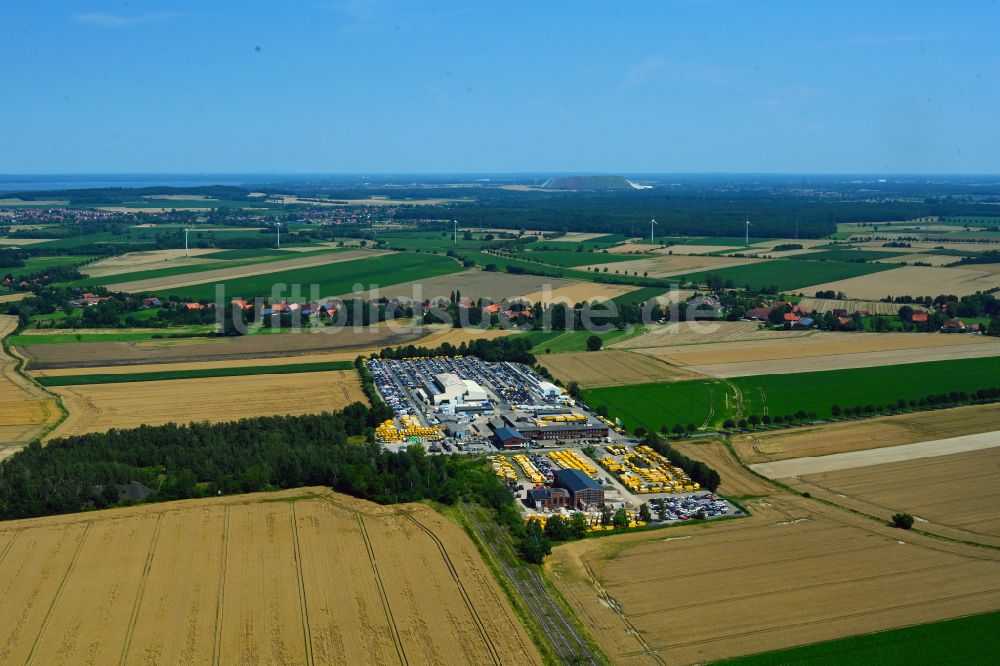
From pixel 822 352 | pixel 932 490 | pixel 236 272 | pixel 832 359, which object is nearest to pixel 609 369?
pixel 832 359

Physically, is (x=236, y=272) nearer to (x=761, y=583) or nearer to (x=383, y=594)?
(x=383, y=594)

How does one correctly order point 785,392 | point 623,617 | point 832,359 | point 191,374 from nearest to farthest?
point 623,617 < point 785,392 < point 191,374 < point 832,359

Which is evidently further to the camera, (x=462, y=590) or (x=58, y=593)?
(x=462, y=590)

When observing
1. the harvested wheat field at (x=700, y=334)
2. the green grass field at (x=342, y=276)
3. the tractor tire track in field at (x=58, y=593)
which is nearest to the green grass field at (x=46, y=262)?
the green grass field at (x=342, y=276)

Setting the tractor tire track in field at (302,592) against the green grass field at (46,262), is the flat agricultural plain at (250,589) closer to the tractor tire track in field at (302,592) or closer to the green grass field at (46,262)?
the tractor tire track in field at (302,592)

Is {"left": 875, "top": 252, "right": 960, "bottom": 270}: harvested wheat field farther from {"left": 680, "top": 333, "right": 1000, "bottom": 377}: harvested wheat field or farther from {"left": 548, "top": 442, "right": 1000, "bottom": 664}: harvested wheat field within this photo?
{"left": 548, "top": 442, "right": 1000, "bottom": 664}: harvested wheat field

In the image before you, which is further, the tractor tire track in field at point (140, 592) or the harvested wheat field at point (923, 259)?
the harvested wheat field at point (923, 259)
